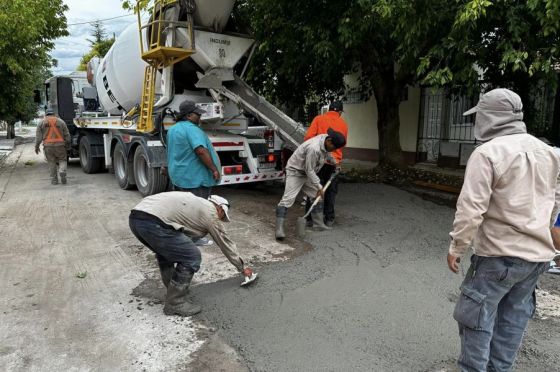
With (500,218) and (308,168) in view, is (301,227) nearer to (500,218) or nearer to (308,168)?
(308,168)

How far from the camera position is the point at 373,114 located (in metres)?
14.2

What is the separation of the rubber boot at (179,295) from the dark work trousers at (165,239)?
2.9 inches

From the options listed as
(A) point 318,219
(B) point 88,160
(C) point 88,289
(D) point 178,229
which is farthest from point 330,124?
(B) point 88,160

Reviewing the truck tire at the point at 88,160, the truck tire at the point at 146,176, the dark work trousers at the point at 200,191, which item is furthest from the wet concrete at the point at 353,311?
the truck tire at the point at 88,160

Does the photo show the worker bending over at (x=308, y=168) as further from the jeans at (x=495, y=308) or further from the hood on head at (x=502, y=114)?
the jeans at (x=495, y=308)

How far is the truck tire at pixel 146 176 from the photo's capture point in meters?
7.64

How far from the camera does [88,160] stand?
1127 centimetres

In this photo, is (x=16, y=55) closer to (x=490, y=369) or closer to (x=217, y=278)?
(x=217, y=278)

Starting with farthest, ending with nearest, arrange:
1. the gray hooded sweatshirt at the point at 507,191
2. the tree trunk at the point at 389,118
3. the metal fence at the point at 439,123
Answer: the metal fence at the point at 439,123, the tree trunk at the point at 389,118, the gray hooded sweatshirt at the point at 507,191

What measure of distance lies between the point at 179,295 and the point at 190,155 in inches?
71.9

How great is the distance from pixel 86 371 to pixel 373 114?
41.5ft

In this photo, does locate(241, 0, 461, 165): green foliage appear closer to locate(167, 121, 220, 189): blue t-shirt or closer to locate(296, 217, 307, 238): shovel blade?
locate(296, 217, 307, 238): shovel blade

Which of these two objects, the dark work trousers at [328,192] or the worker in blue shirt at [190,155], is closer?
the worker in blue shirt at [190,155]

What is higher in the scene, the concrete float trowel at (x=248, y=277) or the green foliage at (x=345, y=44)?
the green foliage at (x=345, y=44)
